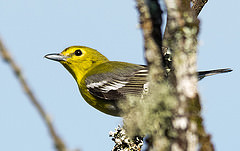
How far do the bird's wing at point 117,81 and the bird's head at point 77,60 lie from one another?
1.47 feet

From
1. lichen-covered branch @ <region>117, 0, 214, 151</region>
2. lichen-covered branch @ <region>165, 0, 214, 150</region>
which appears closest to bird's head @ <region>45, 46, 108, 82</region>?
lichen-covered branch @ <region>117, 0, 214, 151</region>

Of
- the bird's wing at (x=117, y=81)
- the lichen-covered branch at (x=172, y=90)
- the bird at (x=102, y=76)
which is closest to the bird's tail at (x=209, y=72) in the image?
the bird at (x=102, y=76)

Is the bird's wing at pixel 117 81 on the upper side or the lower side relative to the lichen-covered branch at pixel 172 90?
lower

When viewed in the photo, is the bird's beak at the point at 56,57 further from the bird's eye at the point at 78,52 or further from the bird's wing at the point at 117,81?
the bird's wing at the point at 117,81

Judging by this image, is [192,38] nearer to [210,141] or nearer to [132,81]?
[210,141]

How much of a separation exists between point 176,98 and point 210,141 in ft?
1.79

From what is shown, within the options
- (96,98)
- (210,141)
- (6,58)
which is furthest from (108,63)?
(6,58)

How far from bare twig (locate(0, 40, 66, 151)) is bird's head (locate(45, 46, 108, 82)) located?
5.79 meters

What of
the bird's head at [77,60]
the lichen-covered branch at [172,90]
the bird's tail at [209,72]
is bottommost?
the bird's tail at [209,72]

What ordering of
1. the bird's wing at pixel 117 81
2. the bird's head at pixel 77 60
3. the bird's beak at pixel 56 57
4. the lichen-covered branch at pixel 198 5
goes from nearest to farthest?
1. the lichen-covered branch at pixel 198 5
2. the bird's wing at pixel 117 81
3. the bird's beak at pixel 56 57
4. the bird's head at pixel 77 60

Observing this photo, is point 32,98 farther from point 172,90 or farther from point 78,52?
point 78,52

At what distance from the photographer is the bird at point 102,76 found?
227 inches

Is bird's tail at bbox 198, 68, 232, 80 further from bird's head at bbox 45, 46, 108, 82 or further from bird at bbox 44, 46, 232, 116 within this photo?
bird's head at bbox 45, 46, 108, 82

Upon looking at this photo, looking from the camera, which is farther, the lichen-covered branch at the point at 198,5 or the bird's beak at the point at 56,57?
the bird's beak at the point at 56,57
